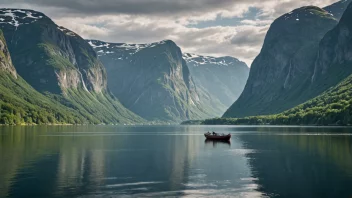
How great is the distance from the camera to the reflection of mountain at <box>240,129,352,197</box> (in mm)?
56356

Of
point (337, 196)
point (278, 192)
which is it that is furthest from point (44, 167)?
point (337, 196)

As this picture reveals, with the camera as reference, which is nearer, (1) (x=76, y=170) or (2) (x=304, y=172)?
(2) (x=304, y=172)

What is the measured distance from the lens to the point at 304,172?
72.1 meters

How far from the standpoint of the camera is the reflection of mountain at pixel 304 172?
185 ft

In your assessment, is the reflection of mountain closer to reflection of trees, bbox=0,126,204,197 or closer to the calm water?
the calm water

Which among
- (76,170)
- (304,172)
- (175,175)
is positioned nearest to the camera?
(175,175)

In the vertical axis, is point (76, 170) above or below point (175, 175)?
above

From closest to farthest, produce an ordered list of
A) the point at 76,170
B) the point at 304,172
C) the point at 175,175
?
the point at 175,175 < the point at 304,172 < the point at 76,170

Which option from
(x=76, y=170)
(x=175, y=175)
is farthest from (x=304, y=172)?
(x=76, y=170)

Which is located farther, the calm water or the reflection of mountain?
the reflection of mountain

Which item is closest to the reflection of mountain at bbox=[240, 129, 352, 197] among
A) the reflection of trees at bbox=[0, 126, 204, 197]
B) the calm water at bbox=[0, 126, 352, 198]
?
the calm water at bbox=[0, 126, 352, 198]

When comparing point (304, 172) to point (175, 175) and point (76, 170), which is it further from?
point (76, 170)

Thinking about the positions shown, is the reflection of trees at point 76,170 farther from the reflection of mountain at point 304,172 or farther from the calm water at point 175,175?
the reflection of mountain at point 304,172

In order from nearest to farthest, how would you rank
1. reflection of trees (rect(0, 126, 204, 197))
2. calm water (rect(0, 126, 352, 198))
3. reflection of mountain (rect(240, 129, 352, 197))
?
calm water (rect(0, 126, 352, 198))
reflection of mountain (rect(240, 129, 352, 197))
reflection of trees (rect(0, 126, 204, 197))
